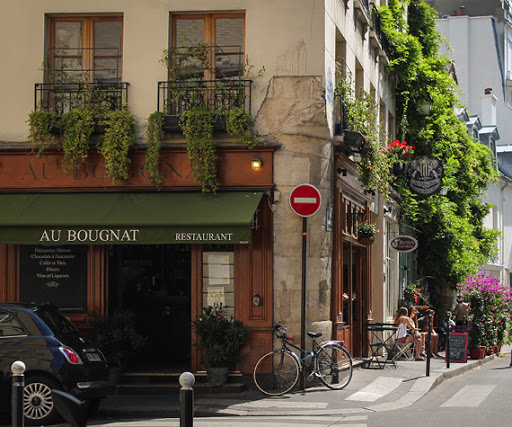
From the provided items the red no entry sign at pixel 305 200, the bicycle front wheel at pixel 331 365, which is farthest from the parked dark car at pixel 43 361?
the red no entry sign at pixel 305 200

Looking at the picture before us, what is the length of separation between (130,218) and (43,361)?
152 inches

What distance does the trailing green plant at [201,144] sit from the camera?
14.4m

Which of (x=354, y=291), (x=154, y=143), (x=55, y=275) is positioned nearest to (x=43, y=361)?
(x=55, y=275)

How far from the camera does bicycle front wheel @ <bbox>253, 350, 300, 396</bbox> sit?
45.6 feet

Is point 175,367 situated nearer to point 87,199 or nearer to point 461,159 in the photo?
point 87,199

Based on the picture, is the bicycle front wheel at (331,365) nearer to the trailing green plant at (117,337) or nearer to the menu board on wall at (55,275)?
the trailing green plant at (117,337)

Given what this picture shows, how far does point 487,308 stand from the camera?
23.7m

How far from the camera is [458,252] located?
26.8 metres

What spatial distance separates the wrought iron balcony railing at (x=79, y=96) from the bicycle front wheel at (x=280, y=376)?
4.98 meters

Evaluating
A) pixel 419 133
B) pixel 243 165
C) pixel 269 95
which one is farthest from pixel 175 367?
pixel 419 133

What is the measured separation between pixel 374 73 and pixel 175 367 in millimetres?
9326

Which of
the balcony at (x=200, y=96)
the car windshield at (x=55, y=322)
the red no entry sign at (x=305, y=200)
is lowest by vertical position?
the car windshield at (x=55, y=322)

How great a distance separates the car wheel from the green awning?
374cm

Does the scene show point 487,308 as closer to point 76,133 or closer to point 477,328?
point 477,328
